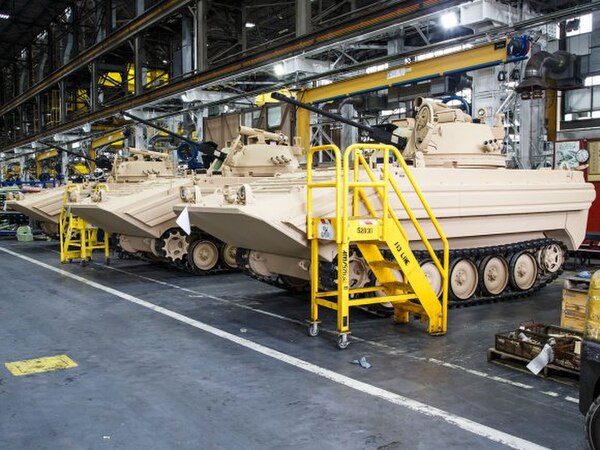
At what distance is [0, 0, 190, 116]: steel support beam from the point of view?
18.4 meters

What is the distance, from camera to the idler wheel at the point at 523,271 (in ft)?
30.7

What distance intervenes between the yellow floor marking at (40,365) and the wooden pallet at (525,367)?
13.2ft

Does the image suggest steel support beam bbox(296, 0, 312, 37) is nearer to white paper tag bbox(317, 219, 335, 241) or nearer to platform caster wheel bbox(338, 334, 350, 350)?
white paper tag bbox(317, 219, 335, 241)

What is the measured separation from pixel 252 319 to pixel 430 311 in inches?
90.4

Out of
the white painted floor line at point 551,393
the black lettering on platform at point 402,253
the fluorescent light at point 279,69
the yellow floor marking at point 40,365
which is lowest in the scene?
the white painted floor line at point 551,393

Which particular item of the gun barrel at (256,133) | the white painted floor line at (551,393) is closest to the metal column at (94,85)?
the gun barrel at (256,133)

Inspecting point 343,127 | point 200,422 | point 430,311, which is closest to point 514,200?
point 430,311

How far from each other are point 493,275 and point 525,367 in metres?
3.38

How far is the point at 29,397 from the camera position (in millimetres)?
5176

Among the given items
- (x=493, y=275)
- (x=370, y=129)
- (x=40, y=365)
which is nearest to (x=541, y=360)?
(x=493, y=275)

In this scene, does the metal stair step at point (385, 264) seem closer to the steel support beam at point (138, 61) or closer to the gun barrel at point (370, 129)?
the gun barrel at point (370, 129)

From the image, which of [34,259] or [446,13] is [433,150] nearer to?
[446,13]

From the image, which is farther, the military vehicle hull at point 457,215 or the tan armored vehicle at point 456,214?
the tan armored vehicle at point 456,214

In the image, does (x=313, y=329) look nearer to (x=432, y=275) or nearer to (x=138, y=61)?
(x=432, y=275)
